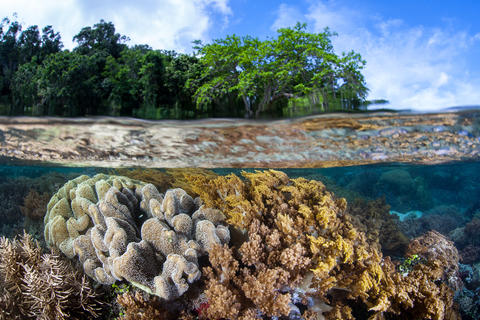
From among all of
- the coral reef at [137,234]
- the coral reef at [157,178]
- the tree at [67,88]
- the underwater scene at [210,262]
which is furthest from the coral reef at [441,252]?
the tree at [67,88]

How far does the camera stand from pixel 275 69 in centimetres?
984

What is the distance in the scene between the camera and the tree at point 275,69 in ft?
30.1

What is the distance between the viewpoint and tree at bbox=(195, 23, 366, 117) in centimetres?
916

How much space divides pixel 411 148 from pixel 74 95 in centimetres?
1438

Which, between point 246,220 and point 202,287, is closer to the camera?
point 202,287

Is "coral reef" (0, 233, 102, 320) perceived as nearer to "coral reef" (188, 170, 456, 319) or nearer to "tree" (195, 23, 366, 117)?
"coral reef" (188, 170, 456, 319)

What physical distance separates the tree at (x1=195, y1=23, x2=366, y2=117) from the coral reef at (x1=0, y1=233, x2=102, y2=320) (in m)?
6.14

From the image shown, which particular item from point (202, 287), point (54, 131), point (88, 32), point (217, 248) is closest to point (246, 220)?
point (217, 248)

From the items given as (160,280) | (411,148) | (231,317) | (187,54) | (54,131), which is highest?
(187,54)

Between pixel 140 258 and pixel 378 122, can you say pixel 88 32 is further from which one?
pixel 378 122

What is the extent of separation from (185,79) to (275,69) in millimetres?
3365

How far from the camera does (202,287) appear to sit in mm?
4766

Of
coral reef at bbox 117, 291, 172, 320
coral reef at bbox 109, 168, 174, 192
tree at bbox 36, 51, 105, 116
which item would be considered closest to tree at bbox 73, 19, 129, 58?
tree at bbox 36, 51, 105, 116

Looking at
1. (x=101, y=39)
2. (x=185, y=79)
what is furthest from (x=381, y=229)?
(x=101, y=39)
